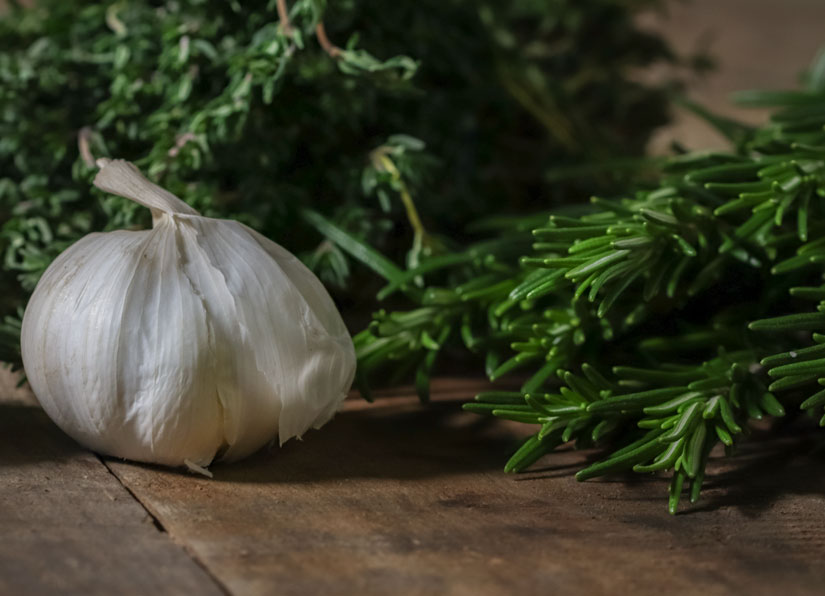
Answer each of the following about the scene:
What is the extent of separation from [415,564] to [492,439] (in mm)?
264

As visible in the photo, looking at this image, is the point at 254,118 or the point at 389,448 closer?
the point at 389,448

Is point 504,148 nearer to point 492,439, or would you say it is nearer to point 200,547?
point 492,439

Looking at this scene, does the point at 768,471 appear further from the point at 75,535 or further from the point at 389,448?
the point at 75,535

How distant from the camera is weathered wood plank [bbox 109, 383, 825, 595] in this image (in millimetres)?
527

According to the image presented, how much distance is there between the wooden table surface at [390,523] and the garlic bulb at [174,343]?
0.03m

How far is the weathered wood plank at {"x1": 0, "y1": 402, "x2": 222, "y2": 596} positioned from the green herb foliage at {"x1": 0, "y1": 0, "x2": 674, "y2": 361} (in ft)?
0.48

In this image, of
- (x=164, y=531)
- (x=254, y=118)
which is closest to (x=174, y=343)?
(x=164, y=531)

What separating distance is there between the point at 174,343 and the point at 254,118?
335 mm

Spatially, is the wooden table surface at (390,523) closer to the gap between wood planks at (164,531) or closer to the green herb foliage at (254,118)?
the gap between wood planks at (164,531)

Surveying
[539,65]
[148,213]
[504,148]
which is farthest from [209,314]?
[539,65]

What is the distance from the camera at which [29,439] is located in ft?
2.35

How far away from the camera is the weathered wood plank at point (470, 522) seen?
1.73ft

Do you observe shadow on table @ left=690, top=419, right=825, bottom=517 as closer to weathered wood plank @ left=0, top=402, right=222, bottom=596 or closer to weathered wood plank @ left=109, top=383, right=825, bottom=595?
weathered wood plank @ left=109, top=383, right=825, bottom=595

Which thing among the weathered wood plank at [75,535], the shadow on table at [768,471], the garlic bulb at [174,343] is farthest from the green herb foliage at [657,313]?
the weathered wood plank at [75,535]
